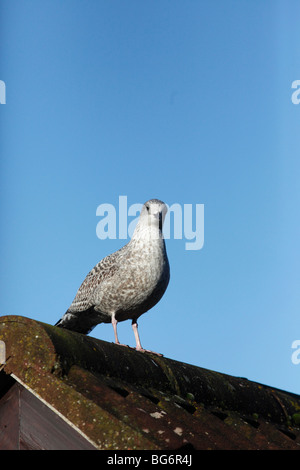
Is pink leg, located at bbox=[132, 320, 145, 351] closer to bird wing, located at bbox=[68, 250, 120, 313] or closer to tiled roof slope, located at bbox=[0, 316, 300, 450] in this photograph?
bird wing, located at bbox=[68, 250, 120, 313]

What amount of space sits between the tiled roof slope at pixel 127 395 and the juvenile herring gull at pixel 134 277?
7.46 feet

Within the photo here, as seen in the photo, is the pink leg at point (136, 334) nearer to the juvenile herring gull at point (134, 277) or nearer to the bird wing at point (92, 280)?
the juvenile herring gull at point (134, 277)

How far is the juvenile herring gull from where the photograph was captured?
316 inches

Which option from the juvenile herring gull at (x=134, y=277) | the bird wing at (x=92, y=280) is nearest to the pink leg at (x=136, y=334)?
the juvenile herring gull at (x=134, y=277)

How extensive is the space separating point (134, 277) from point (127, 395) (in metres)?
3.91

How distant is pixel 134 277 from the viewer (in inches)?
318

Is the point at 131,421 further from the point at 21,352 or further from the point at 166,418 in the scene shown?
the point at 21,352

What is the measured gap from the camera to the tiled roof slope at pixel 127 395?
350 centimetres

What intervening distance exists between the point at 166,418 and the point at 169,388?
1.14 m

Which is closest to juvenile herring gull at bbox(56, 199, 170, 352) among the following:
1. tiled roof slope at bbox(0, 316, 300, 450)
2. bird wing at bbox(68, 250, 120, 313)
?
bird wing at bbox(68, 250, 120, 313)

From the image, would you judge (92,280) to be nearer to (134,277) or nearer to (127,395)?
(134,277)

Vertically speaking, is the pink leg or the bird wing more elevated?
the bird wing

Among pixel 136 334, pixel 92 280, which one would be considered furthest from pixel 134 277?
pixel 92 280

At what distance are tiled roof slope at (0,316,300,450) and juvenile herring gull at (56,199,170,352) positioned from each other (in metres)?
2.27
